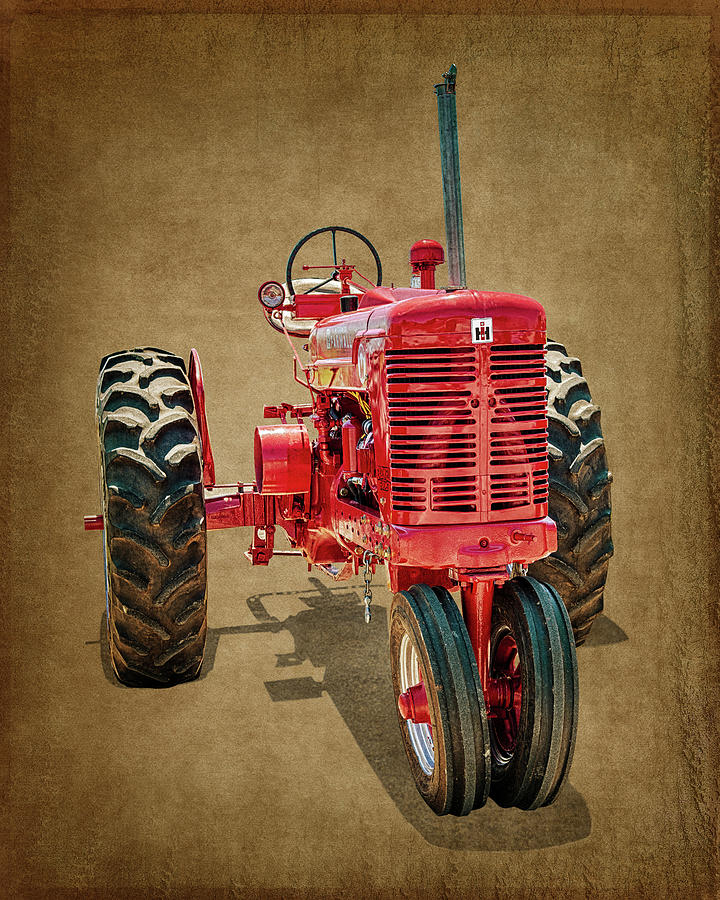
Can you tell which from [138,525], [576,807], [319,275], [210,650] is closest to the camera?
[576,807]

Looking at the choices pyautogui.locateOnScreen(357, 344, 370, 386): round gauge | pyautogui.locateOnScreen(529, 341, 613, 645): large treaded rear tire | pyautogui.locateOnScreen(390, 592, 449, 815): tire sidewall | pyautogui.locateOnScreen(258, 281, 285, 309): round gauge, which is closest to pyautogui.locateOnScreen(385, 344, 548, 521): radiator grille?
pyautogui.locateOnScreen(357, 344, 370, 386): round gauge

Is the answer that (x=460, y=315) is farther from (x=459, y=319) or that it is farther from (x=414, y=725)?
(x=414, y=725)

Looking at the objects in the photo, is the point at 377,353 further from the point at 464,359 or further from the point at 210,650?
the point at 210,650

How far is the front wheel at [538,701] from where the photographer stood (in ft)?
9.41

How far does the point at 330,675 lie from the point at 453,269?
6.66 feet

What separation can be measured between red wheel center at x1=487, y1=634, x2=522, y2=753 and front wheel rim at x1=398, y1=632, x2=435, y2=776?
0.24 m

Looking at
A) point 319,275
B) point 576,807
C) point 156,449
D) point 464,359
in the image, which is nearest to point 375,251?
point 319,275

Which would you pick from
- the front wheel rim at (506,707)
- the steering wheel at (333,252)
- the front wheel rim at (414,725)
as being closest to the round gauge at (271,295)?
the steering wheel at (333,252)

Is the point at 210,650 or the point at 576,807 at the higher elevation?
the point at 210,650

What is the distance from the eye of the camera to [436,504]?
2.88m

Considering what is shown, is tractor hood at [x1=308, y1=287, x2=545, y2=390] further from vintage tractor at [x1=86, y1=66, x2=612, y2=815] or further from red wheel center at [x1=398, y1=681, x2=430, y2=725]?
red wheel center at [x1=398, y1=681, x2=430, y2=725]

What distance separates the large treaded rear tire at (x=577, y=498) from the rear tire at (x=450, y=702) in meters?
1.26

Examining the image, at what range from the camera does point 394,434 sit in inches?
114

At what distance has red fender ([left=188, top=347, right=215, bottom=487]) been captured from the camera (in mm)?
4508
